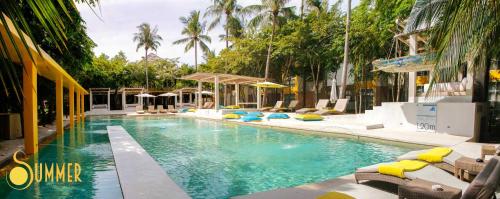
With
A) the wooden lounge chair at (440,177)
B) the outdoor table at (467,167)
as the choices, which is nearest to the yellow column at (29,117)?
the wooden lounge chair at (440,177)

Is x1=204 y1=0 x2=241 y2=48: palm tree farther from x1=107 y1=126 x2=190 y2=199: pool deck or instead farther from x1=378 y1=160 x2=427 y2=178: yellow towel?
x1=378 y1=160 x2=427 y2=178: yellow towel

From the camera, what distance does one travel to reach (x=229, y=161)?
25.6 feet

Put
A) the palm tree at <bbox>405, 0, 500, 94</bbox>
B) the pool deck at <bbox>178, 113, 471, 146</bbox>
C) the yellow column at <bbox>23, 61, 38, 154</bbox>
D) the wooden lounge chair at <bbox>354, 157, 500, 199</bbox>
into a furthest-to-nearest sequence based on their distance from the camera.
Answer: the pool deck at <bbox>178, 113, 471, 146</bbox>, the yellow column at <bbox>23, 61, 38, 154</bbox>, the palm tree at <bbox>405, 0, 500, 94</bbox>, the wooden lounge chair at <bbox>354, 157, 500, 199</bbox>

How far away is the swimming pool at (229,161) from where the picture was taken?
5.44m

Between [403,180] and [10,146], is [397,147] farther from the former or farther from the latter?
[10,146]

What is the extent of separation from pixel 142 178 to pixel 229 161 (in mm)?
2746

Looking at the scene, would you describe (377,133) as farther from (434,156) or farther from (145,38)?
(145,38)

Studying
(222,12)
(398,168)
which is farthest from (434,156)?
(222,12)

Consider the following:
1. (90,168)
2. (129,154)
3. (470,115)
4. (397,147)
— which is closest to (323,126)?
(397,147)

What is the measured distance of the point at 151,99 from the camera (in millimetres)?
43781

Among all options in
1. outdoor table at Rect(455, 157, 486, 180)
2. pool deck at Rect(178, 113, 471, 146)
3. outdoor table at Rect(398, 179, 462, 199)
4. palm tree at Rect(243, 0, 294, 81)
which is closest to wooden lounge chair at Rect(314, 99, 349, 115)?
pool deck at Rect(178, 113, 471, 146)

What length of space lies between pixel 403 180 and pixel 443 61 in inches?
67.5

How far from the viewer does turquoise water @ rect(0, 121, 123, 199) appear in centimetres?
496

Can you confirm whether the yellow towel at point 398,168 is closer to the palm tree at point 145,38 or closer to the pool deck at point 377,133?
the pool deck at point 377,133
